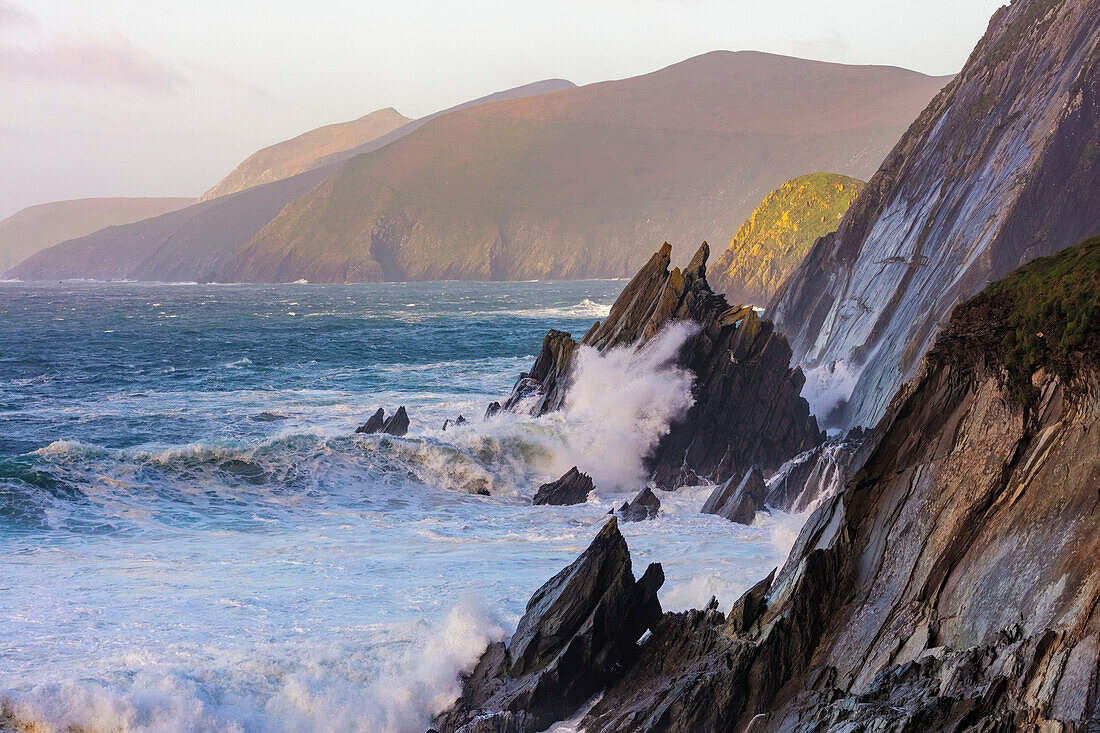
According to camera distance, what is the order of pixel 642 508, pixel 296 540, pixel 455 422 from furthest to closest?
pixel 455 422 → pixel 642 508 → pixel 296 540

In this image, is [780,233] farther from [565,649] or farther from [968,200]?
[565,649]

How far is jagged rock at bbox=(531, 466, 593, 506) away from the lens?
2234cm

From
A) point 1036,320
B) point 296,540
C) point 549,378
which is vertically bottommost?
point 296,540

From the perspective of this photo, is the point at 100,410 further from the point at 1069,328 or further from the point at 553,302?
the point at 553,302

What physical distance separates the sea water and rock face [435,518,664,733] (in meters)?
0.53

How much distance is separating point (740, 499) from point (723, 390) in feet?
20.3

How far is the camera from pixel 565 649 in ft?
34.5

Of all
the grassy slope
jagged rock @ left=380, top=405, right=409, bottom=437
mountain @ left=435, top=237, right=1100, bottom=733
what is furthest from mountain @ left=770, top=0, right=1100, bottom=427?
mountain @ left=435, top=237, right=1100, bottom=733

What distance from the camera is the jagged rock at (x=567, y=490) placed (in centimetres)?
2234

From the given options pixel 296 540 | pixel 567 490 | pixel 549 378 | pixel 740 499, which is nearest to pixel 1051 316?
pixel 740 499

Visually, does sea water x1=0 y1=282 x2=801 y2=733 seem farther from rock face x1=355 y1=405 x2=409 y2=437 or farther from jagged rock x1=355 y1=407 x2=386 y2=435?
rock face x1=355 y1=405 x2=409 y2=437

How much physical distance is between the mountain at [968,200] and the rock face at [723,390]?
2.04m

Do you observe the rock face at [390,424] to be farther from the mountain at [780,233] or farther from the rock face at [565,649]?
the mountain at [780,233]

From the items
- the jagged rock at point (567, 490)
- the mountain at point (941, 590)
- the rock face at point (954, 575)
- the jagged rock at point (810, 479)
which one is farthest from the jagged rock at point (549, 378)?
the rock face at point (954, 575)
